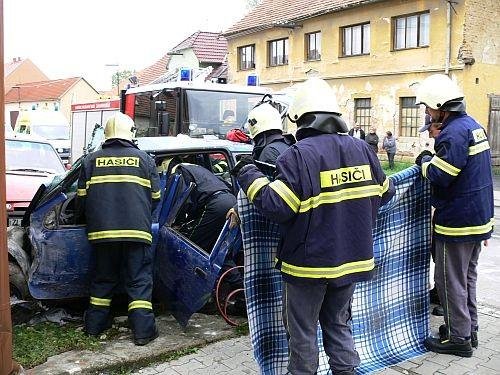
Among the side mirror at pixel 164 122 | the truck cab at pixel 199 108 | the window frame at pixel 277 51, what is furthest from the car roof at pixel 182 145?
the window frame at pixel 277 51

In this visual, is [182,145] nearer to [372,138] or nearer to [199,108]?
[199,108]

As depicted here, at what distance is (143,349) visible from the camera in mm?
4520

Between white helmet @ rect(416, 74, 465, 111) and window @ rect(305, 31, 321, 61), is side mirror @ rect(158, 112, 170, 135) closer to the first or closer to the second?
white helmet @ rect(416, 74, 465, 111)

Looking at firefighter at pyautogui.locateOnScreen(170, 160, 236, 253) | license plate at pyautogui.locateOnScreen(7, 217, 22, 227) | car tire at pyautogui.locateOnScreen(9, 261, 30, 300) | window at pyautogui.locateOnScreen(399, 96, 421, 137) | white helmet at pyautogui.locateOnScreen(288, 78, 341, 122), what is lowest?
car tire at pyautogui.locateOnScreen(9, 261, 30, 300)

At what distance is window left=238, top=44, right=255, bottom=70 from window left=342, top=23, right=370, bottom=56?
242 inches

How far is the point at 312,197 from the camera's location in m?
3.13

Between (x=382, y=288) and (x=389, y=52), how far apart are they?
20369 mm

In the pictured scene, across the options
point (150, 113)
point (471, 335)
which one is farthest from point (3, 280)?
point (150, 113)

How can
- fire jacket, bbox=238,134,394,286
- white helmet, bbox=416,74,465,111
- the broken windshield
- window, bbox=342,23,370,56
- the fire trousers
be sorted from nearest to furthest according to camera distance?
fire jacket, bbox=238,134,394,286
white helmet, bbox=416,74,465,111
the fire trousers
the broken windshield
window, bbox=342,23,370,56

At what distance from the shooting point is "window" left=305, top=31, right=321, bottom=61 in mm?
26688

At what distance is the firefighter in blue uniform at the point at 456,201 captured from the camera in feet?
13.6

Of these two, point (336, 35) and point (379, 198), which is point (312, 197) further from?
point (336, 35)

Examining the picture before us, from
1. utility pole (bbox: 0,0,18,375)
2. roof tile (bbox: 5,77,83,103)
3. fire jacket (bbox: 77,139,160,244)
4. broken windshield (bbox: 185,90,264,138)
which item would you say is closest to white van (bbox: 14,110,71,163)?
broken windshield (bbox: 185,90,264,138)

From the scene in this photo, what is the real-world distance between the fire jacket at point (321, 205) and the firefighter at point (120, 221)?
1.60 m
